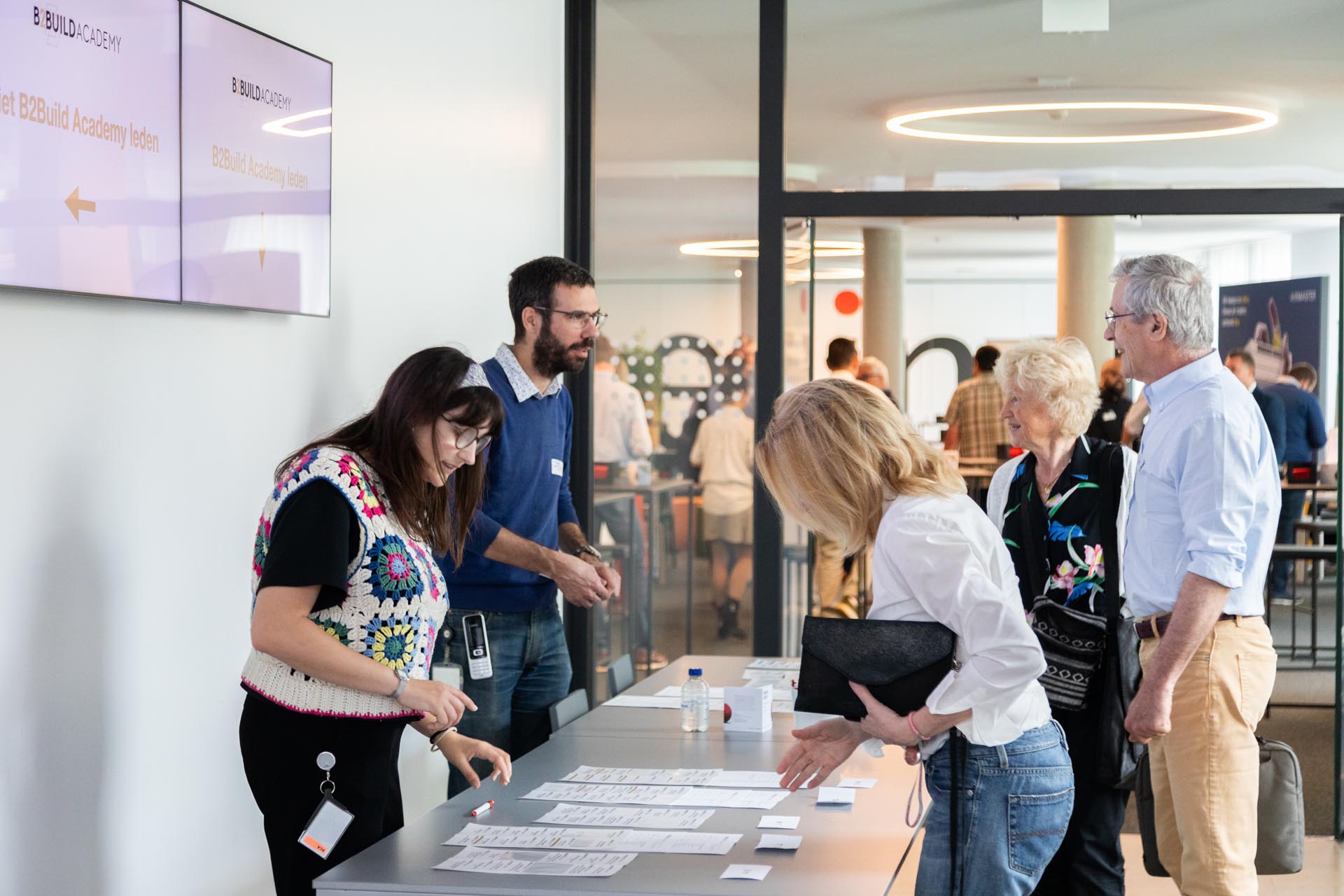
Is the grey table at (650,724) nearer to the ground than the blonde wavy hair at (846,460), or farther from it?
nearer to the ground

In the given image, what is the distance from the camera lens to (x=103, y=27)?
243 centimetres

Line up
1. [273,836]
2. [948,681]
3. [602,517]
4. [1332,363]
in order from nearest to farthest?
[948,681], [273,836], [602,517], [1332,363]

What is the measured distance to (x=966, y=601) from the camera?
1.93 metres

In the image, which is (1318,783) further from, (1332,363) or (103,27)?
(103,27)

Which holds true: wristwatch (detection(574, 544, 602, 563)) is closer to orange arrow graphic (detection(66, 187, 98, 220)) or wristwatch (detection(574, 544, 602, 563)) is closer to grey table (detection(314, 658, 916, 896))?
grey table (detection(314, 658, 916, 896))

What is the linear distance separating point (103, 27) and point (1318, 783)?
17.7 feet

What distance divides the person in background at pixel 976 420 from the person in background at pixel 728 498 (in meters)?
3.41

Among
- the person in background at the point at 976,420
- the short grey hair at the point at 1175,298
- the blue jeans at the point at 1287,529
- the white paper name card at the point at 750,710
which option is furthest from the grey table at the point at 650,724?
the person in background at the point at 976,420

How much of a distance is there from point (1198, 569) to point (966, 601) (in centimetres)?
104

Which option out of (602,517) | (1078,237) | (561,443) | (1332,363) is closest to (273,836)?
(561,443)

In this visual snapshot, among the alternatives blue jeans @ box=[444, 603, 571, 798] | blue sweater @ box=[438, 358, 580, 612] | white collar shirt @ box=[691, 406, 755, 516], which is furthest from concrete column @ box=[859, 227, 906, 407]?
blue jeans @ box=[444, 603, 571, 798]

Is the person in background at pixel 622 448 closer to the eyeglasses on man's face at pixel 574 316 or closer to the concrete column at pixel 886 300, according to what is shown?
the concrete column at pixel 886 300

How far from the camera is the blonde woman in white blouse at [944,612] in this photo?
1939 mm

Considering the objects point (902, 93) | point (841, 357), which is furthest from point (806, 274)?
point (902, 93)
